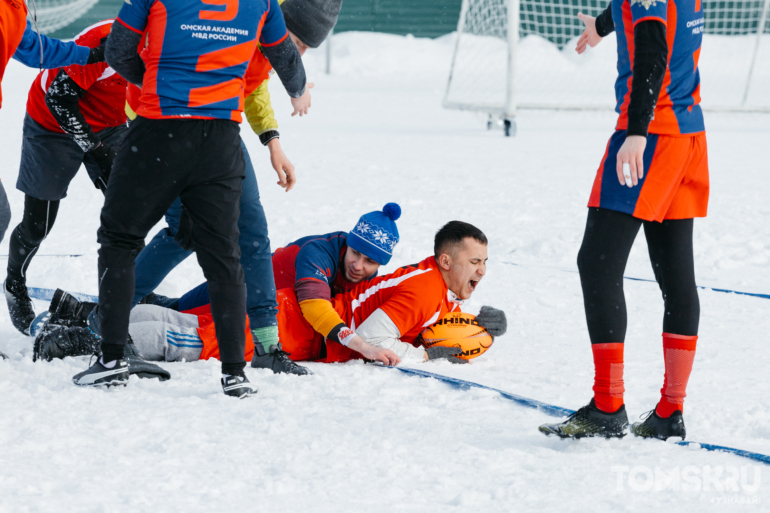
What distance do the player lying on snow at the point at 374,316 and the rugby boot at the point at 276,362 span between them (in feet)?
0.69

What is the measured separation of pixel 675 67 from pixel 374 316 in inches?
50.7

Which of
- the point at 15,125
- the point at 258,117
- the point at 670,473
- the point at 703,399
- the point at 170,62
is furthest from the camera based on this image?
the point at 15,125

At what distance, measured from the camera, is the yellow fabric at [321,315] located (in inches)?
104

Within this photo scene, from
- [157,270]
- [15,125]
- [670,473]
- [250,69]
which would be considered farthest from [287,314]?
[15,125]

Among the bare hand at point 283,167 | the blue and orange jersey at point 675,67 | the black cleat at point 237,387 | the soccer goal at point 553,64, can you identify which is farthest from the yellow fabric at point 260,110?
the soccer goal at point 553,64

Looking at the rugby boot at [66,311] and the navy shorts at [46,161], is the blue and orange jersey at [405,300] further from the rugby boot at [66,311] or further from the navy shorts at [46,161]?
the navy shorts at [46,161]

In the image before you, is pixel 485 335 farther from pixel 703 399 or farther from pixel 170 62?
pixel 170 62

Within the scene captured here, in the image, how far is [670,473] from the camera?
1.68 m

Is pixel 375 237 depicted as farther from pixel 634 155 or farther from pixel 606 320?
pixel 634 155

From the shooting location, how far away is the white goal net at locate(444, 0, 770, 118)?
1065cm

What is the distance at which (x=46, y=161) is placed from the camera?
2.83 metres

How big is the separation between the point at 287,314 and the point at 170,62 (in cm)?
106

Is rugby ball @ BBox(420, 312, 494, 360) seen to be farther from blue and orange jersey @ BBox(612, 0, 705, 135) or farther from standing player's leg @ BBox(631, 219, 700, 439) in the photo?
blue and orange jersey @ BBox(612, 0, 705, 135)

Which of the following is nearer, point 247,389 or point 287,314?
point 247,389
